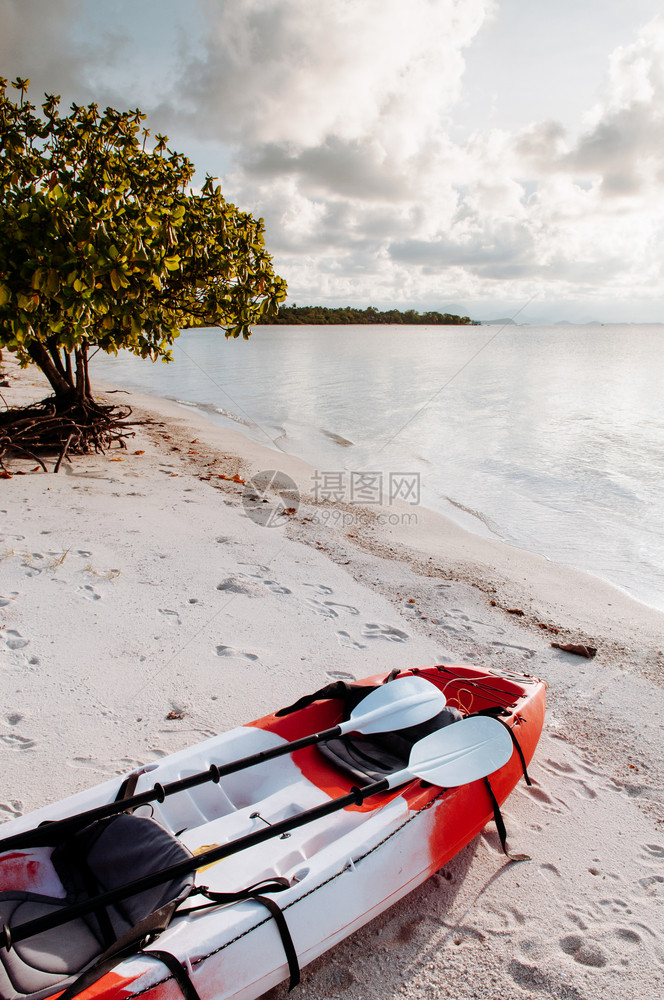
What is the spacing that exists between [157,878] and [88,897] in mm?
535

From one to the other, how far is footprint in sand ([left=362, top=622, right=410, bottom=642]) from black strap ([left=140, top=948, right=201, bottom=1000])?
3105 mm

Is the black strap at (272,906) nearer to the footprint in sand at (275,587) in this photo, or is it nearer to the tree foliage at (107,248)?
the footprint in sand at (275,587)

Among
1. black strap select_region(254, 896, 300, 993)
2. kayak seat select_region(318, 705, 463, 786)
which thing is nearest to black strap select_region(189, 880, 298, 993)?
black strap select_region(254, 896, 300, 993)

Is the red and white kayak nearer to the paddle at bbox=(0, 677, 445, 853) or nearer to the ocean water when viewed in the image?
the paddle at bbox=(0, 677, 445, 853)

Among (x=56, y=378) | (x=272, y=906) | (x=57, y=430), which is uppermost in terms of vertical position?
(x=56, y=378)

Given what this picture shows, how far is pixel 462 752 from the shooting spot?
122 inches

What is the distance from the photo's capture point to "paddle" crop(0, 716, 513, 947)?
2096 millimetres

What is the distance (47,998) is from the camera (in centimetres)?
184

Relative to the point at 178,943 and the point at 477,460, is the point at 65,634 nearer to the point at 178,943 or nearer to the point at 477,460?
the point at 178,943

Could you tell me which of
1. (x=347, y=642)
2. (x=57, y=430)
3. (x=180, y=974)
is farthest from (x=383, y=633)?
(x=57, y=430)

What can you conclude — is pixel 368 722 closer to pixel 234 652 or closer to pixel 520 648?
pixel 234 652

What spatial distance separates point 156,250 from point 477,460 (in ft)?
27.3

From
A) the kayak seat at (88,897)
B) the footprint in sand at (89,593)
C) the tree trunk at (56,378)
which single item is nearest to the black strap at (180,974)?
the kayak seat at (88,897)

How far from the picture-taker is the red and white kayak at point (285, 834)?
2088 mm
